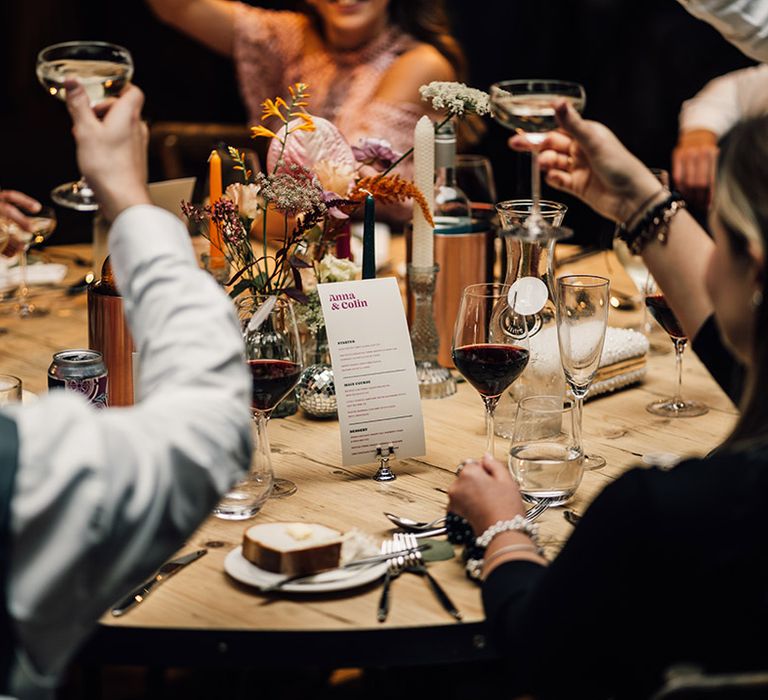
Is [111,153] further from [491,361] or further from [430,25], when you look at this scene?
[430,25]

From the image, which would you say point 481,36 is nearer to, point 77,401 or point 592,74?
point 592,74

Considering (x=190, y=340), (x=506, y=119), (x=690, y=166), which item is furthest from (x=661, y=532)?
(x=690, y=166)

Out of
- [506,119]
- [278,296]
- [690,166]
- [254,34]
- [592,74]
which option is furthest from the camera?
[592,74]

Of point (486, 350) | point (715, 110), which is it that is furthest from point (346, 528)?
point (715, 110)

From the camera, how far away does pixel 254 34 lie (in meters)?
4.26

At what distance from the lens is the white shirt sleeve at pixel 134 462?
2.82ft

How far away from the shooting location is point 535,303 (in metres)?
1.75

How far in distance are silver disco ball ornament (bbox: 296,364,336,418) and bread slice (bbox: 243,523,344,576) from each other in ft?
1.66

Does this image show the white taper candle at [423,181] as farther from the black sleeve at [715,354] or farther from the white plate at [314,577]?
the white plate at [314,577]

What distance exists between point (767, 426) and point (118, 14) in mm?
4648

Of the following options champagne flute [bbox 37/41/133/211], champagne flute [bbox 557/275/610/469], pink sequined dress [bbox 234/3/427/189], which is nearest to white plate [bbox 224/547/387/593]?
champagne flute [bbox 557/275/610/469]

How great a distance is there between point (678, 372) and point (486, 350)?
1.60 ft

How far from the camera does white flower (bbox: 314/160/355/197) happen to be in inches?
71.4

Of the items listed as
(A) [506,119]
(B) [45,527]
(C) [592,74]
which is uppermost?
(A) [506,119]
